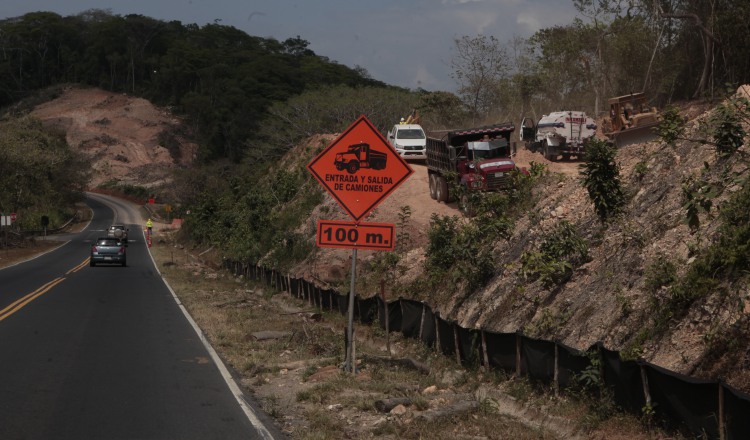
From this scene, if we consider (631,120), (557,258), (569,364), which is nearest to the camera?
(569,364)

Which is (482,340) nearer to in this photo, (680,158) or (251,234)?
(680,158)

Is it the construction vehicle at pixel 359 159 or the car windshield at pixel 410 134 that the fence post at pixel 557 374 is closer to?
the construction vehicle at pixel 359 159

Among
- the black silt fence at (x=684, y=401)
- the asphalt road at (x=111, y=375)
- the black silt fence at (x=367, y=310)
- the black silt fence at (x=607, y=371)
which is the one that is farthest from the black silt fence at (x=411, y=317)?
the black silt fence at (x=684, y=401)

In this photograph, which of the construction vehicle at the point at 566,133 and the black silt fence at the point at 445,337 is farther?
the construction vehicle at the point at 566,133

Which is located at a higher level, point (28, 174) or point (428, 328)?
point (28, 174)

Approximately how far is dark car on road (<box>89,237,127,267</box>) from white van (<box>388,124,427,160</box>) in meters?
15.2

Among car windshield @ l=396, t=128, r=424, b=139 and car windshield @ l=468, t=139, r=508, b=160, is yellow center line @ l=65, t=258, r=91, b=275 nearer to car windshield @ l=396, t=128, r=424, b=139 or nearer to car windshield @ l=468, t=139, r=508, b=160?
car windshield @ l=396, t=128, r=424, b=139

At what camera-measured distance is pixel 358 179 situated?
12734 millimetres

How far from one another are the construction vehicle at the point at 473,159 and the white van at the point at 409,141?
33.6 ft

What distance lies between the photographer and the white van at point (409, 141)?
4316cm

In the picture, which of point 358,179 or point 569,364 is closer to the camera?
point 569,364

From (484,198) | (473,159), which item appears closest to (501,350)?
(484,198)

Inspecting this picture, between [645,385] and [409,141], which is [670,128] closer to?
[645,385]

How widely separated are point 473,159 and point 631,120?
6442mm
